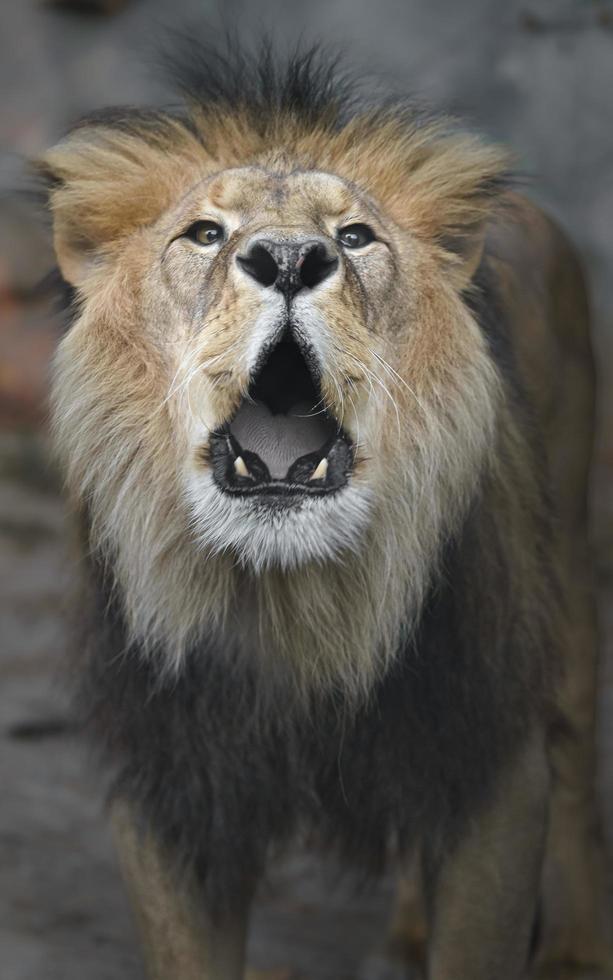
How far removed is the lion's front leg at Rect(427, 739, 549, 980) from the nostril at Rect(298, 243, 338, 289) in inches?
47.8

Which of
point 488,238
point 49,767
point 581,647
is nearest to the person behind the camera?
point 488,238

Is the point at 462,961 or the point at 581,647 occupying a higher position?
the point at 581,647

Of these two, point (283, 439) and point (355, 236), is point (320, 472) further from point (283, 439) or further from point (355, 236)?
point (355, 236)

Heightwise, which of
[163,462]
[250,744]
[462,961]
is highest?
[163,462]

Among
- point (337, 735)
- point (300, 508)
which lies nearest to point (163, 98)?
point (337, 735)

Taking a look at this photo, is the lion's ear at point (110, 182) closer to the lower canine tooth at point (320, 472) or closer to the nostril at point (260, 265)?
the nostril at point (260, 265)

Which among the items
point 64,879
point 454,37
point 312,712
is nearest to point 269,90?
point 312,712

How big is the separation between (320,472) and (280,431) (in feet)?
0.42

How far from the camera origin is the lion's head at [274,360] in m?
2.94

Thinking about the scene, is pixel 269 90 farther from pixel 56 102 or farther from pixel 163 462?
pixel 56 102

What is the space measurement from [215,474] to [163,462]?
0.58ft

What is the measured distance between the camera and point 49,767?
5.81 meters

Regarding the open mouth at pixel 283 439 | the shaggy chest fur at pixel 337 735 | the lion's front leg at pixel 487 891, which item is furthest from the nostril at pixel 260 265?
the lion's front leg at pixel 487 891

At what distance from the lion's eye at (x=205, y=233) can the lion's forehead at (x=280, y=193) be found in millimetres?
40
